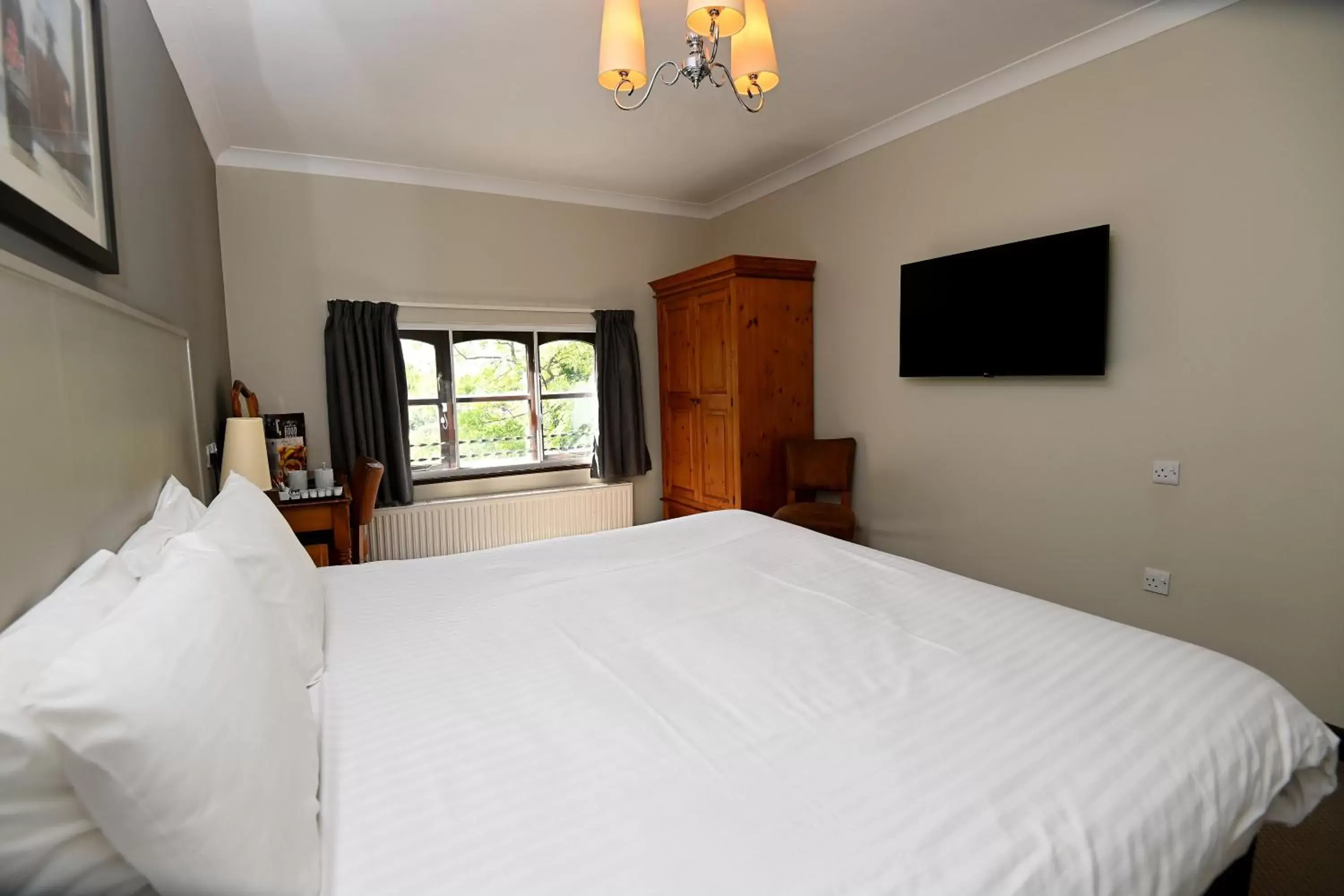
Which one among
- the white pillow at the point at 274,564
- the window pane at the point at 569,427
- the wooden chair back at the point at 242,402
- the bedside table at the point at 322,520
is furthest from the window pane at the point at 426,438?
the white pillow at the point at 274,564

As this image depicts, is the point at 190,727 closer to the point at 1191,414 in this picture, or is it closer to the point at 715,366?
the point at 1191,414

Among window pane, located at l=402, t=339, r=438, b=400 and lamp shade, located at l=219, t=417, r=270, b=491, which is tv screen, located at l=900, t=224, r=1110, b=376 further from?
lamp shade, located at l=219, t=417, r=270, b=491

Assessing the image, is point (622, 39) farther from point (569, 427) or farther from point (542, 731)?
point (569, 427)

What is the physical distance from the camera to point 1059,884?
854 mm

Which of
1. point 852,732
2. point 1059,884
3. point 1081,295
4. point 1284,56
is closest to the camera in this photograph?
point 1059,884

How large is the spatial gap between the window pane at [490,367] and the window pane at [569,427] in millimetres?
196

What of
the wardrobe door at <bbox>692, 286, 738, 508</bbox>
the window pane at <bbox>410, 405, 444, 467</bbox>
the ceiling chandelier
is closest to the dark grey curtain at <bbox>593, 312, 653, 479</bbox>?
the wardrobe door at <bbox>692, 286, 738, 508</bbox>

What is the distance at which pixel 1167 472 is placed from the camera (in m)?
2.59

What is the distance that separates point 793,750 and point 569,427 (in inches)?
152

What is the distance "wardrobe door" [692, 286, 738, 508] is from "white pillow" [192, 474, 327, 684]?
9.04 feet

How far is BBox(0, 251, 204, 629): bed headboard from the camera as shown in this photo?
2.84ft

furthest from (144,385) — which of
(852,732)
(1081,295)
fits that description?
(1081,295)

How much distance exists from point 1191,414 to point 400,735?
2971 mm

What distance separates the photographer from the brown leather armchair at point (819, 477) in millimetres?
3736
